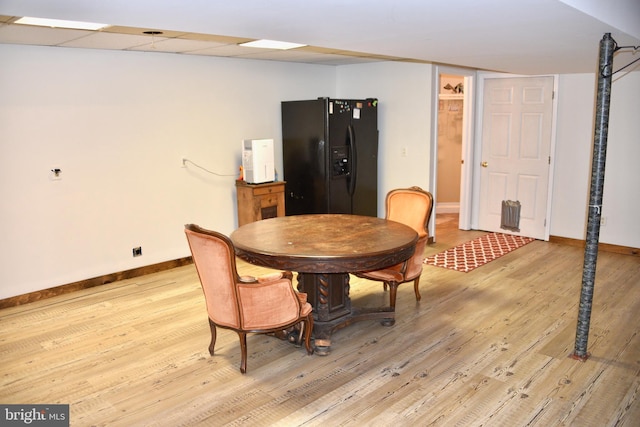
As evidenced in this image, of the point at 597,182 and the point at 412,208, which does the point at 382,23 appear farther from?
the point at 412,208

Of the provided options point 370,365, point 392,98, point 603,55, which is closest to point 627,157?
point 392,98

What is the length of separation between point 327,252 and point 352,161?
10.1 feet

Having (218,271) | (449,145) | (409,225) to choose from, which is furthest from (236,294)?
(449,145)

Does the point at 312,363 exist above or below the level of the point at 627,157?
below

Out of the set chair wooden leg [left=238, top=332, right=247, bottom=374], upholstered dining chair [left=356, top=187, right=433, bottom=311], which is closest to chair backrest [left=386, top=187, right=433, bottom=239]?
upholstered dining chair [left=356, top=187, right=433, bottom=311]

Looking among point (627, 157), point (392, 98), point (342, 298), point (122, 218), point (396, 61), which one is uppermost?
point (396, 61)

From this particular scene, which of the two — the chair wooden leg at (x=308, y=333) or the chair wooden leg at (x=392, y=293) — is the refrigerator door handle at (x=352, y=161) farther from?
the chair wooden leg at (x=308, y=333)

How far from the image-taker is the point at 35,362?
11.5 ft

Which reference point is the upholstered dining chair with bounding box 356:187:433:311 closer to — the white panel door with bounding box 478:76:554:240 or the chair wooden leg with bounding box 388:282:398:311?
the chair wooden leg with bounding box 388:282:398:311

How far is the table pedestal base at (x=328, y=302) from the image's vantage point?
12.2 feet

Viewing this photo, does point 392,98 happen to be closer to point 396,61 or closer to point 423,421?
point 396,61

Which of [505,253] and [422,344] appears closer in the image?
[422,344]

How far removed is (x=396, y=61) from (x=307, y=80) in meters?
1.12

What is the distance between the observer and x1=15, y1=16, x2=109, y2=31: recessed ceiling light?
348cm
